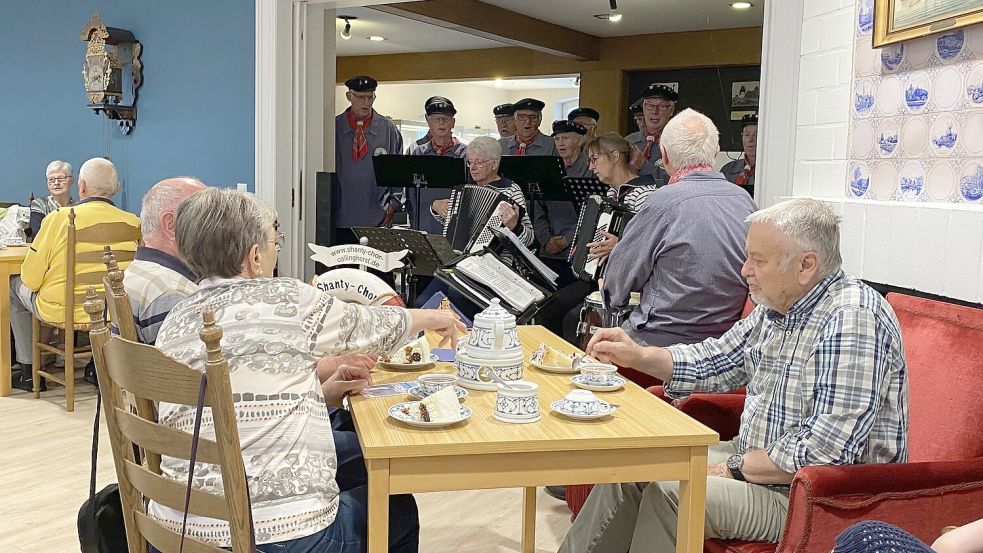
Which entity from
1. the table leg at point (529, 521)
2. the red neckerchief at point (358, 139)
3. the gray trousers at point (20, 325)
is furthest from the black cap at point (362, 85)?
the table leg at point (529, 521)

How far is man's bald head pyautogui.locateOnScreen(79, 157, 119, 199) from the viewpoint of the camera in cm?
479

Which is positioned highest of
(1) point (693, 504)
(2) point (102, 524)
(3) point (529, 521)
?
(1) point (693, 504)

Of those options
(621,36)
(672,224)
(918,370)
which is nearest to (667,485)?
(918,370)

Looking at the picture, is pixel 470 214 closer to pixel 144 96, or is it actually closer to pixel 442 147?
pixel 442 147

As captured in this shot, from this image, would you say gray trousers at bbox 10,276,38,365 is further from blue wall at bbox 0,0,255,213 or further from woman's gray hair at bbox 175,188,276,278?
woman's gray hair at bbox 175,188,276,278

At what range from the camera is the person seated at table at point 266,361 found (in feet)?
5.75

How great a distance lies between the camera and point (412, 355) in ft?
8.18

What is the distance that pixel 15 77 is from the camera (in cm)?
690

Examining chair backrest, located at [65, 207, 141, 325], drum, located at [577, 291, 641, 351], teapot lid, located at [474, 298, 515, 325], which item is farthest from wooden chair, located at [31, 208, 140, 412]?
teapot lid, located at [474, 298, 515, 325]

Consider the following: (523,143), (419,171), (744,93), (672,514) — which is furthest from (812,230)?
(744,93)

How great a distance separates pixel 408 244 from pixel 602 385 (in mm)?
3011

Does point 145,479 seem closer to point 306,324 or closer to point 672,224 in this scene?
point 306,324

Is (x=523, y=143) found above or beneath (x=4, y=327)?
above

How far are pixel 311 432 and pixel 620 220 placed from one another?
10.1 feet
